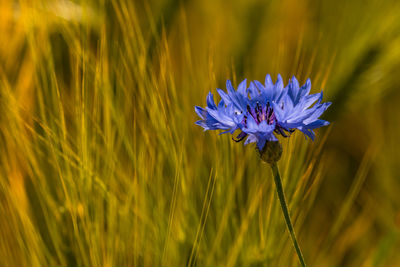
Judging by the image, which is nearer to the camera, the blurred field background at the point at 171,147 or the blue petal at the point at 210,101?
the blue petal at the point at 210,101

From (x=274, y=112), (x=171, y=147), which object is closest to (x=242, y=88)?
(x=274, y=112)

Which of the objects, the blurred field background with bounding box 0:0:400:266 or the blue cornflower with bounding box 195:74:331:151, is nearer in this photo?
the blue cornflower with bounding box 195:74:331:151

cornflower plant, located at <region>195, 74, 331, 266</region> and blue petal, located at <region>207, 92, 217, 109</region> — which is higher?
blue petal, located at <region>207, 92, 217, 109</region>

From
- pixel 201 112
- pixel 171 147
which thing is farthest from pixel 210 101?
pixel 171 147

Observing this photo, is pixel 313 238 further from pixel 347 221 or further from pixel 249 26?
pixel 249 26

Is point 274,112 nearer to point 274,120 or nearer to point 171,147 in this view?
point 274,120

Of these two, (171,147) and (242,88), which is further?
(171,147)

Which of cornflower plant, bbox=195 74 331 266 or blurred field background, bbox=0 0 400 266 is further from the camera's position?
blurred field background, bbox=0 0 400 266

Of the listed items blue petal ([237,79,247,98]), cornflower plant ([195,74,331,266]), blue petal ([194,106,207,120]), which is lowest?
cornflower plant ([195,74,331,266])

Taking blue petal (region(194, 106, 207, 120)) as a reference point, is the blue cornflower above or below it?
below
